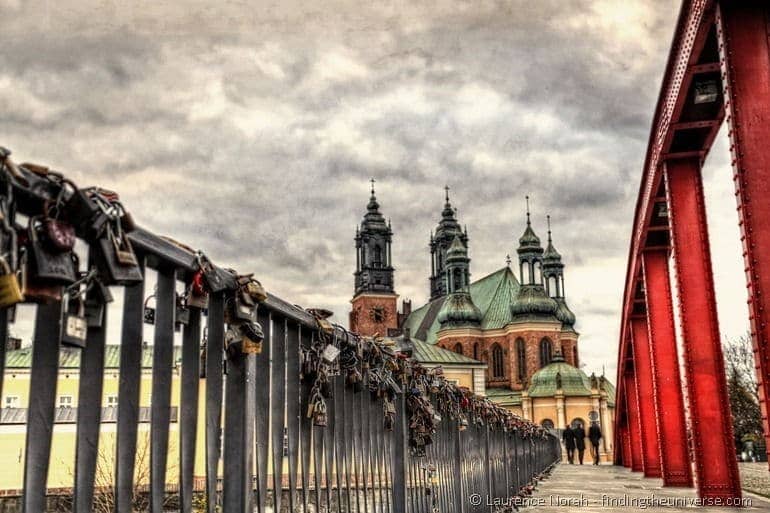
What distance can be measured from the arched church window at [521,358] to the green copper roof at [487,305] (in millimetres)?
2645

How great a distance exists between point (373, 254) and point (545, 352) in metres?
19.1

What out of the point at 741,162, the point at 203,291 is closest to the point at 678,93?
the point at 741,162

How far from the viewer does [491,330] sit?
268ft

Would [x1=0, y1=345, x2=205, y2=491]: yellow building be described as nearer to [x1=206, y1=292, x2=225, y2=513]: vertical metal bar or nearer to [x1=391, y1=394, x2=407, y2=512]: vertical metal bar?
[x1=391, y1=394, x2=407, y2=512]: vertical metal bar

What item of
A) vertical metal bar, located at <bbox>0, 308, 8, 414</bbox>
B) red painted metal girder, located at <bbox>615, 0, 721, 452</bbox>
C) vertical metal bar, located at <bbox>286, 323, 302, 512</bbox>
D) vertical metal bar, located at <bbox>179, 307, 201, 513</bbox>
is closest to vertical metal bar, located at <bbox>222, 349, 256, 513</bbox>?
vertical metal bar, located at <bbox>179, 307, 201, 513</bbox>

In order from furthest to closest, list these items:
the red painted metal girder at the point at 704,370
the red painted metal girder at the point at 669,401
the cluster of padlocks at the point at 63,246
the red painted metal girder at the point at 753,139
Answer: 1. the red painted metal girder at the point at 669,401
2. the red painted metal girder at the point at 704,370
3. the red painted metal girder at the point at 753,139
4. the cluster of padlocks at the point at 63,246

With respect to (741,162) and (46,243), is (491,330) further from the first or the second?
(46,243)

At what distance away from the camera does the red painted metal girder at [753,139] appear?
7.10 m

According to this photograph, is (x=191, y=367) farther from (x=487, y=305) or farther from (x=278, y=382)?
(x=487, y=305)

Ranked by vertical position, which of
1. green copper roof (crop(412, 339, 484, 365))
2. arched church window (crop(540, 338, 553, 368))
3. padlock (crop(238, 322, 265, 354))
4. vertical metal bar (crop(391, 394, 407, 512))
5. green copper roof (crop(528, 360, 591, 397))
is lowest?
vertical metal bar (crop(391, 394, 407, 512))

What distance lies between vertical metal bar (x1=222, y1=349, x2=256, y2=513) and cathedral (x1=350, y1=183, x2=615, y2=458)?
66.4 m

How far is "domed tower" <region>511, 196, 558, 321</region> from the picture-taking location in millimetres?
79375

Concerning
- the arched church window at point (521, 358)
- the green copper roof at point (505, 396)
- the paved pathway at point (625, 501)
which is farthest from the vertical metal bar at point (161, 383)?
the arched church window at point (521, 358)

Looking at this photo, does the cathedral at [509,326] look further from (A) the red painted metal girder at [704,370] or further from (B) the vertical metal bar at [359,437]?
(B) the vertical metal bar at [359,437]
